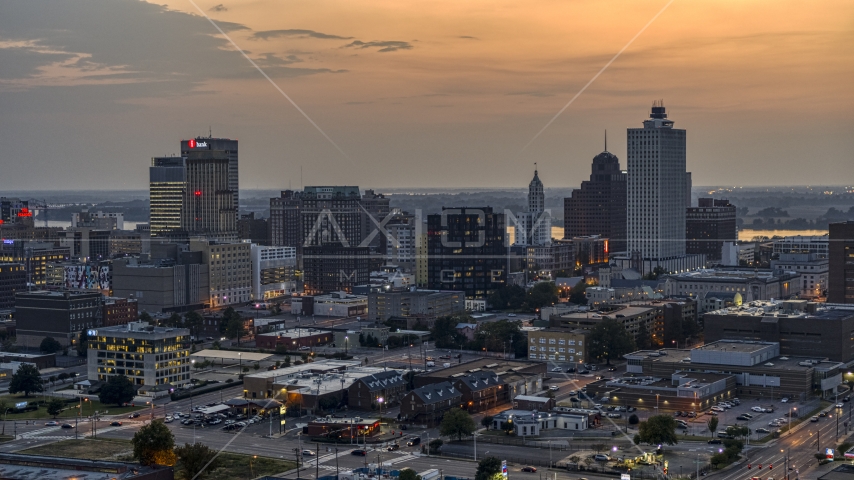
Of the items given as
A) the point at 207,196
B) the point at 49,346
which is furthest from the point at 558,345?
the point at 207,196

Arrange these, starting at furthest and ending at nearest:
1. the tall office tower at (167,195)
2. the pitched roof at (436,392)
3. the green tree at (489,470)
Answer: the tall office tower at (167,195), the pitched roof at (436,392), the green tree at (489,470)

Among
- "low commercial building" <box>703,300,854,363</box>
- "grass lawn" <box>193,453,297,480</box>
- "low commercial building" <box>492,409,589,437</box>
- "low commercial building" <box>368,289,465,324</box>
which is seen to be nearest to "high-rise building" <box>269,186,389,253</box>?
"low commercial building" <box>368,289,465,324</box>

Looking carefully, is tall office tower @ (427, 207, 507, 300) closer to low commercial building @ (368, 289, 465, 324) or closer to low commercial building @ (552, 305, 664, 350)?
low commercial building @ (368, 289, 465, 324)

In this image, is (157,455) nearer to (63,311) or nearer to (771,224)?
(63,311)

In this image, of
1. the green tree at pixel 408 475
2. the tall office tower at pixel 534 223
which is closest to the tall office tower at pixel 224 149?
the tall office tower at pixel 534 223

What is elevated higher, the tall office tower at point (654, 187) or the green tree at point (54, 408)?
the tall office tower at point (654, 187)

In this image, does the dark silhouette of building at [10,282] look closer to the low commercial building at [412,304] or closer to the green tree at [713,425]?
the low commercial building at [412,304]
